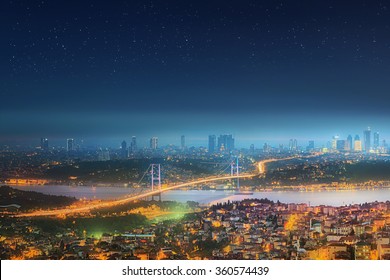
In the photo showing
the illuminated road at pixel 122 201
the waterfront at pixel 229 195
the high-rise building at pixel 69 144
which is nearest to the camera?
the illuminated road at pixel 122 201

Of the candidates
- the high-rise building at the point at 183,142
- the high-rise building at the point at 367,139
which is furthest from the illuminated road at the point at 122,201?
the high-rise building at the point at 367,139

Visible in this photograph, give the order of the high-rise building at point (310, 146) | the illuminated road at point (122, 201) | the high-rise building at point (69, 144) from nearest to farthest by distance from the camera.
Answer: the illuminated road at point (122, 201) < the high-rise building at point (69, 144) < the high-rise building at point (310, 146)

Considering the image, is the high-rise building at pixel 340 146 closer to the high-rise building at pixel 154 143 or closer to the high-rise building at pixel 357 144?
the high-rise building at pixel 357 144

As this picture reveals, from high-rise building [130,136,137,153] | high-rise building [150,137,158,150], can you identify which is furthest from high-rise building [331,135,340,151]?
high-rise building [130,136,137,153]

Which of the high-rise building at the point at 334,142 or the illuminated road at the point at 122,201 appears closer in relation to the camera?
the illuminated road at the point at 122,201

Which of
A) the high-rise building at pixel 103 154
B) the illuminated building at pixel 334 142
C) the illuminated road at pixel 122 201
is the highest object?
the illuminated building at pixel 334 142

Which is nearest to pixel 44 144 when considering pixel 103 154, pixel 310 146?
pixel 103 154

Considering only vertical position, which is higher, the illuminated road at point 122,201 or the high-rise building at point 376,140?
the high-rise building at point 376,140
